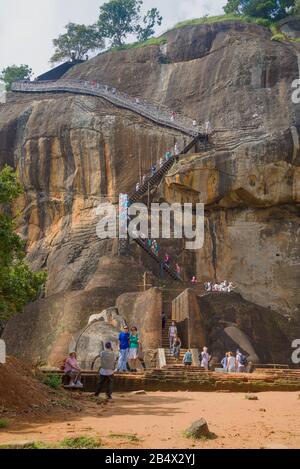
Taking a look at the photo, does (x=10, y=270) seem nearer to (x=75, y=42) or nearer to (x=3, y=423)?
(x=3, y=423)

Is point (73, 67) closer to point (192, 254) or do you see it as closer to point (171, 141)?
point (171, 141)

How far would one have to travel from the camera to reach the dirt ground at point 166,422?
8.14 meters

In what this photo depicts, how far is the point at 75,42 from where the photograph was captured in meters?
55.4

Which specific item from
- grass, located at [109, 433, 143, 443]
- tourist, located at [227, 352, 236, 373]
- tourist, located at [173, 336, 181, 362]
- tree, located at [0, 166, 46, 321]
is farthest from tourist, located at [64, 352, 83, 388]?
tourist, located at [227, 352, 236, 373]

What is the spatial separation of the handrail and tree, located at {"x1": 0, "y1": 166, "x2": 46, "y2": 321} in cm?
2552

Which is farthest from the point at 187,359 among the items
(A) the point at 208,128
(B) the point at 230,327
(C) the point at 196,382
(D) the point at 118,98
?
(D) the point at 118,98

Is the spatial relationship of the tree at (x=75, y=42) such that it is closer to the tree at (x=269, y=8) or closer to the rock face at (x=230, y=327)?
the tree at (x=269, y=8)

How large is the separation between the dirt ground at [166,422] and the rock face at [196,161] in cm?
1633

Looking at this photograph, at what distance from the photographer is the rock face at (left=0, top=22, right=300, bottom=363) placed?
3475cm

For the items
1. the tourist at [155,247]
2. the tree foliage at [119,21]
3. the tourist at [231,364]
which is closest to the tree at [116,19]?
the tree foliage at [119,21]

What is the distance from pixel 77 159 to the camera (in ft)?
128

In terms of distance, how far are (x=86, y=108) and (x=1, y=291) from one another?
29145 millimetres
